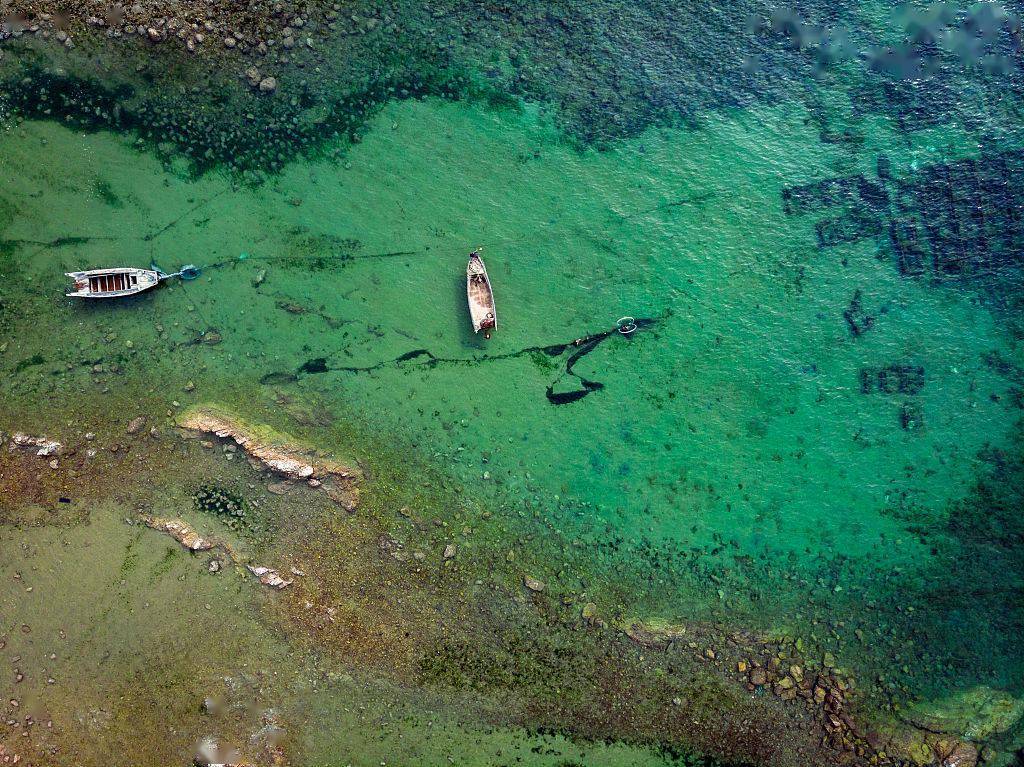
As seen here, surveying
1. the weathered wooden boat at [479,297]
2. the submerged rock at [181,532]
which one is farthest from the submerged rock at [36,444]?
the weathered wooden boat at [479,297]

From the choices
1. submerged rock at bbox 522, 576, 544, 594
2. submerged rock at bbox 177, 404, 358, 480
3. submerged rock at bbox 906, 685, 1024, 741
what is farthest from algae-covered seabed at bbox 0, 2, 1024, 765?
submerged rock at bbox 177, 404, 358, 480

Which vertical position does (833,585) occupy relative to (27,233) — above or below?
below

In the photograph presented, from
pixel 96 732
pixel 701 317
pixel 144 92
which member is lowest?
pixel 96 732

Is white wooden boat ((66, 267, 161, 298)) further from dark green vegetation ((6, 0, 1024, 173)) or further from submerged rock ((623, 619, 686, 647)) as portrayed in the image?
submerged rock ((623, 619, 686, 647))

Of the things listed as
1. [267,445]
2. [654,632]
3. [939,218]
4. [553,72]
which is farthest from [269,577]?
[939,218]

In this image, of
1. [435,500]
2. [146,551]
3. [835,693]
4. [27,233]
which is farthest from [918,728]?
[27,233]

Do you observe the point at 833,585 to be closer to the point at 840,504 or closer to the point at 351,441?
the point at 840,504
